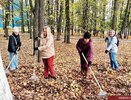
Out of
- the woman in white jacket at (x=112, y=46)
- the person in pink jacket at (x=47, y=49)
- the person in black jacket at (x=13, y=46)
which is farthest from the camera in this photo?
the woman in white jacket at (x=112, y=46)

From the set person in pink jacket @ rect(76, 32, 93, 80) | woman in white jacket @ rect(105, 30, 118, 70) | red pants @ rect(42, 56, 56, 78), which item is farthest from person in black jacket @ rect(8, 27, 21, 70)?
woman in white jacket @ rect(105, 30, 118, 70)

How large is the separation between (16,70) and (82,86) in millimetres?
3315

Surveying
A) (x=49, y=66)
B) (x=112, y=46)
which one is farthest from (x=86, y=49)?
(x=112, y=46)

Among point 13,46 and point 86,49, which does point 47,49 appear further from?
point 13,46

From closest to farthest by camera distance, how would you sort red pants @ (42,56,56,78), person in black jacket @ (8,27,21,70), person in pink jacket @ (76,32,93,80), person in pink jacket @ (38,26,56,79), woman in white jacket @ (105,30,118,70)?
person in pink jacket @ (38,26,56,79) < red pants @ (42,56,56,78) < person in pink jacket @ (76,32,93,80) < person in black jacket @ (8,27,21,70) < woman in white jacket @ (105,30,118,70)

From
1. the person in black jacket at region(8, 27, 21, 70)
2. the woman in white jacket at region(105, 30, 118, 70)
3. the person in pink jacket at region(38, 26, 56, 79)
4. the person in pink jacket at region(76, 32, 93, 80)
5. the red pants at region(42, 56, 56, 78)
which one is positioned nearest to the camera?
the person in pink jacket at region(38, 26, 56, 79)

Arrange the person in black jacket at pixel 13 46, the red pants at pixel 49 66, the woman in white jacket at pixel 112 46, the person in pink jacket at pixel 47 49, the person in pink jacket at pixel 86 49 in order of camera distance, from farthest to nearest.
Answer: the woman in white jacket at pixel 112 46
the person in black jacket at pixel 13 46
the person in pink jacket at pixel 86 49
the red pants at pixel 49 66
the person in pink jacket at pixel 47 49

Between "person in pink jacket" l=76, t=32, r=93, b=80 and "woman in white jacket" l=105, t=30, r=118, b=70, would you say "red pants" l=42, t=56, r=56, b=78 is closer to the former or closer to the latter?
"person in pink jacket" l=76, t=32, r=93, b=80

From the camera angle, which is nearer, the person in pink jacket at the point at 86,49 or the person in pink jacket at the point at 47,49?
the person in pink jacket at the point at 47,49

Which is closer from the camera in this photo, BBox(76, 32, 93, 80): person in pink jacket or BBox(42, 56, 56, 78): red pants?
BBox(42, 56, 56, 78): red pants

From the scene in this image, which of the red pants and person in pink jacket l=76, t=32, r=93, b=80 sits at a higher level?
person in pink jacket l=76, t=32, r=93, b=80

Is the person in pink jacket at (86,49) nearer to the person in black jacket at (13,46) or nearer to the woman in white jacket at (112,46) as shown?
the woman in white jacket at (112,46)

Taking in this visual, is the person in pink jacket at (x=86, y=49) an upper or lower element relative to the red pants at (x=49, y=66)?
upper

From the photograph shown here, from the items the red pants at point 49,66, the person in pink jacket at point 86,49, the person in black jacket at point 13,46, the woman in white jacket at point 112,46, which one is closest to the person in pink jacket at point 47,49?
the red pants at point 49,66
